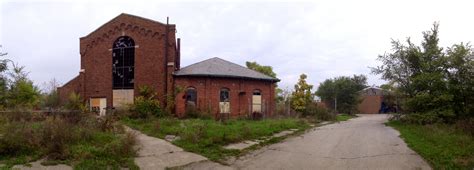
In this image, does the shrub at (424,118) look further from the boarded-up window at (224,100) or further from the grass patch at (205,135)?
the boarded-up window at (224,100)

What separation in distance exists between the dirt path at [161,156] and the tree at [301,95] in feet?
93.8

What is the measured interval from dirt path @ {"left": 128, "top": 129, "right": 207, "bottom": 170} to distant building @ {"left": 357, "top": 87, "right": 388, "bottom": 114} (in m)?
58.3

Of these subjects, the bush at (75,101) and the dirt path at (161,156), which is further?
the bush at (75,101)

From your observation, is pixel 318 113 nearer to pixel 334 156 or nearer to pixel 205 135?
pixel 205 135

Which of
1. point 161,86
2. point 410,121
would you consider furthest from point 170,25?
point 410,121

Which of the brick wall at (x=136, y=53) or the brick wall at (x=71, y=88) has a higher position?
the brick wall at (x=136, y=53)

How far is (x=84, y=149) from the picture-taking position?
10.0 meters

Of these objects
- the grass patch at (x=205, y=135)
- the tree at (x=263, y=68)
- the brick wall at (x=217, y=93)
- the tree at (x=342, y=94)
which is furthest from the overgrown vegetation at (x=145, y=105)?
the tree at (x=342, y=94)

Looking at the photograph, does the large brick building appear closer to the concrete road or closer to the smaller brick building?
the smaller brick building

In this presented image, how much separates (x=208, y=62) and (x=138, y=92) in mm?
6452

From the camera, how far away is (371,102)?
6700 cm

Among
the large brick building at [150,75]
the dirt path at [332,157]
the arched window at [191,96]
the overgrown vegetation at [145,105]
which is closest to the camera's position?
the dirt path at [332,157]

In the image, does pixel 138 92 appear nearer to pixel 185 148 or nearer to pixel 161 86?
pixel 161 86

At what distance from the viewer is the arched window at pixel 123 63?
29359 millimetres
